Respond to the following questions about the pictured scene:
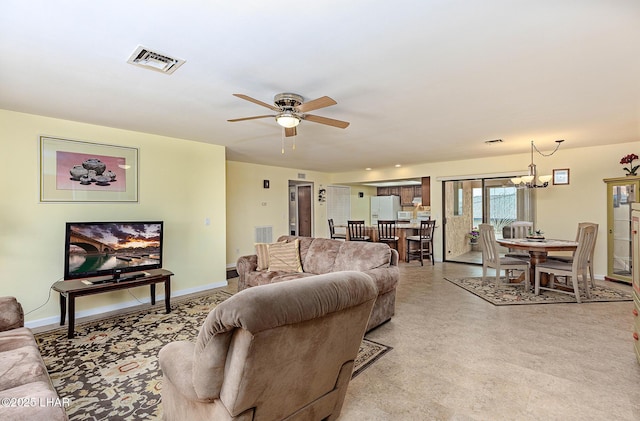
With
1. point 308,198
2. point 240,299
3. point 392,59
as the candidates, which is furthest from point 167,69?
point 308,198

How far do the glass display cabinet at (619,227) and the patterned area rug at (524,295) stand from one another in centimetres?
47

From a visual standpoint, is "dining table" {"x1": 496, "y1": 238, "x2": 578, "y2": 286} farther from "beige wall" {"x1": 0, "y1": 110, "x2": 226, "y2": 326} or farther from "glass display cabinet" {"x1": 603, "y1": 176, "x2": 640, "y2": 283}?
"beige wall" {"x1": 0, "y1": 110, "x2": 226, "y2": 326}

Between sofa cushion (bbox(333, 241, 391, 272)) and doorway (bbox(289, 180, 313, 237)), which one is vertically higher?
doorway (bbox(289, 180, 313, 237))

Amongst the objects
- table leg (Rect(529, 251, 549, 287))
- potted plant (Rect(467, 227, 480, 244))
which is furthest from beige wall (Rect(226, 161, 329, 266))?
table leg (Rect(529, 251, 549, 287))

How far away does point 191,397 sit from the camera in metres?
1.36

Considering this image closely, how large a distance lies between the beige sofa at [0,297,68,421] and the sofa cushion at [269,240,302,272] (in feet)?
7.96

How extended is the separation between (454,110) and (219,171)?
3567 millimetres

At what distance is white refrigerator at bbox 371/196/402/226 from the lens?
33.9 feet

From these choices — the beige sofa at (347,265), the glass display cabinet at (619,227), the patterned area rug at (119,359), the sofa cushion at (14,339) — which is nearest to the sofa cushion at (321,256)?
the beige sofa at (347,265)

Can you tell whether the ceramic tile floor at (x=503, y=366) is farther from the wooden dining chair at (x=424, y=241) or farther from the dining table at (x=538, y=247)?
the wooden dining chair at (x=424, y=241)

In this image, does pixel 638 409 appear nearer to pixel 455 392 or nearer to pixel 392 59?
pixel 455 392

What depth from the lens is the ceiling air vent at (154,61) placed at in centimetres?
210

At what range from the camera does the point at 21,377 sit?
5.07 ft

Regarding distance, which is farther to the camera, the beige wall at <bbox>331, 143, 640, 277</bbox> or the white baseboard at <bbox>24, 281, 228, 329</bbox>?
the beige wall at <bbox>331, 143, 640, 277</bbox>
